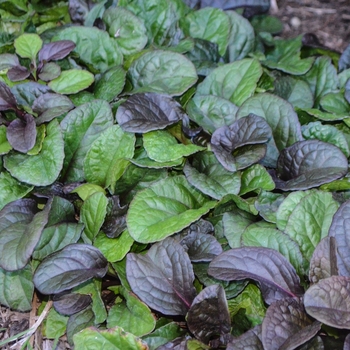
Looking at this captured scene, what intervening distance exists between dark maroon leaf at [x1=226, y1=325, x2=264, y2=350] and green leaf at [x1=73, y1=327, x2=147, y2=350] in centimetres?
27

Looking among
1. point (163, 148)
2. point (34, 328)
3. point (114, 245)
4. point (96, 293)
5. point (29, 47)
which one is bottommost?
point (34, 328)

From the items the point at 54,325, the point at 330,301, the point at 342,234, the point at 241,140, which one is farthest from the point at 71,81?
the point at 330,301

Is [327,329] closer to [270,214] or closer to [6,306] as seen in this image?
[270,214]

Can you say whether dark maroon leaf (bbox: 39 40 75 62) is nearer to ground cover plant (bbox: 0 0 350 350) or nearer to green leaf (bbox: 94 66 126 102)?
ground cover plant (bbox: 0 0 350 350)

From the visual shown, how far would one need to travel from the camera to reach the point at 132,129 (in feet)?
6.59

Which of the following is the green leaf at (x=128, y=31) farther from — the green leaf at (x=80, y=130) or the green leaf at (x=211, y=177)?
the green leaf at (x=211, y=177)

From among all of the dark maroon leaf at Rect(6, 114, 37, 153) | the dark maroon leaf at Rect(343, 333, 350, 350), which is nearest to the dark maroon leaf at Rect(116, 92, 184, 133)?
the dark maroon leaf at Rect(6, 114, 37, 153)

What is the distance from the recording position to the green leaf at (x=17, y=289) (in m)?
1.91

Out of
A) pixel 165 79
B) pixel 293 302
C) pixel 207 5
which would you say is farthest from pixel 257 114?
pixel 207 5

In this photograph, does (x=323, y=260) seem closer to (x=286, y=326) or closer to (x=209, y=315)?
(x=286, y=326)

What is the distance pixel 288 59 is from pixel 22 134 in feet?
4.53

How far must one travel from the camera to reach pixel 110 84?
2.31 metres

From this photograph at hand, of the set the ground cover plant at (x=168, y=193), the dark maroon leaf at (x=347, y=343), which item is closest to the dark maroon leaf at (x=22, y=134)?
the ground cover plant at (x=168, y=193)

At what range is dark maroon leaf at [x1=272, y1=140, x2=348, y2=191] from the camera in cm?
190
